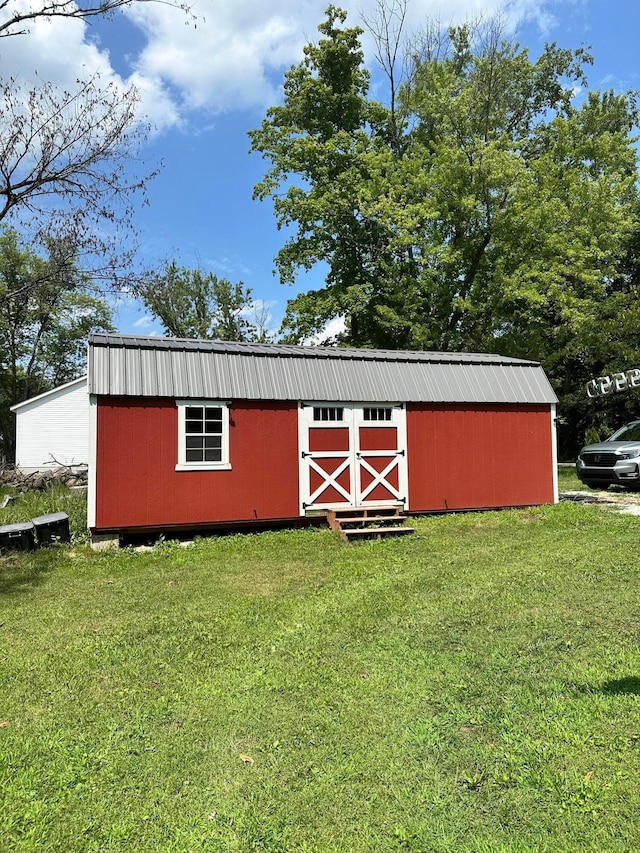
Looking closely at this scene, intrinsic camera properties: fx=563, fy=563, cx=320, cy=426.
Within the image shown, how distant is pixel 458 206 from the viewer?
21.3 metres

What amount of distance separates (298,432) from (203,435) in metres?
1.73

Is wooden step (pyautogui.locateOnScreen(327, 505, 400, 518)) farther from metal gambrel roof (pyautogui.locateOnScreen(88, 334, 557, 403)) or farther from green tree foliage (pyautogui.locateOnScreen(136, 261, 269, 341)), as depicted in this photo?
green tree foliage (pyautogui.locateOnScreen(136, 261, 269, 341))

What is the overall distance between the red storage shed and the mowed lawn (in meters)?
2.72

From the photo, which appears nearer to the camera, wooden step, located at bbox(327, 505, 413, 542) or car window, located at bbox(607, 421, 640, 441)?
wooden step, located at bbox(327, 505, 413, 542)

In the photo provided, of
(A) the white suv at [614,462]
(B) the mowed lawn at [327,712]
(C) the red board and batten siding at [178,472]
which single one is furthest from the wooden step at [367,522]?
(A) the white suv at [614,462]

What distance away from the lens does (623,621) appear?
A: 4.97 m

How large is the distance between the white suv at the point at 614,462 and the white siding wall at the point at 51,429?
19.8 m

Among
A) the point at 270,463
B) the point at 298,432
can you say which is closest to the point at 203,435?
the point at 270,463

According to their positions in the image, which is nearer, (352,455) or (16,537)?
(16,537)

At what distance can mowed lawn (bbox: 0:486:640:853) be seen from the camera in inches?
103

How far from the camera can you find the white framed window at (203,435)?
9578 millimetres

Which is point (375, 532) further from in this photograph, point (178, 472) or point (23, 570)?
point (23, 570)

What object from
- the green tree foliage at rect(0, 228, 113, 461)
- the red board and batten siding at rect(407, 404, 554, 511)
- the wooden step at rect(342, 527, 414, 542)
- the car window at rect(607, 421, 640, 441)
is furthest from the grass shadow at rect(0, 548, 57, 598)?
the green tree foliage at rect(0, 228, 113, 461)

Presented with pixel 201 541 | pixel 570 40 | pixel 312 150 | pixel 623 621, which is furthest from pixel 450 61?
pixel 623 621
